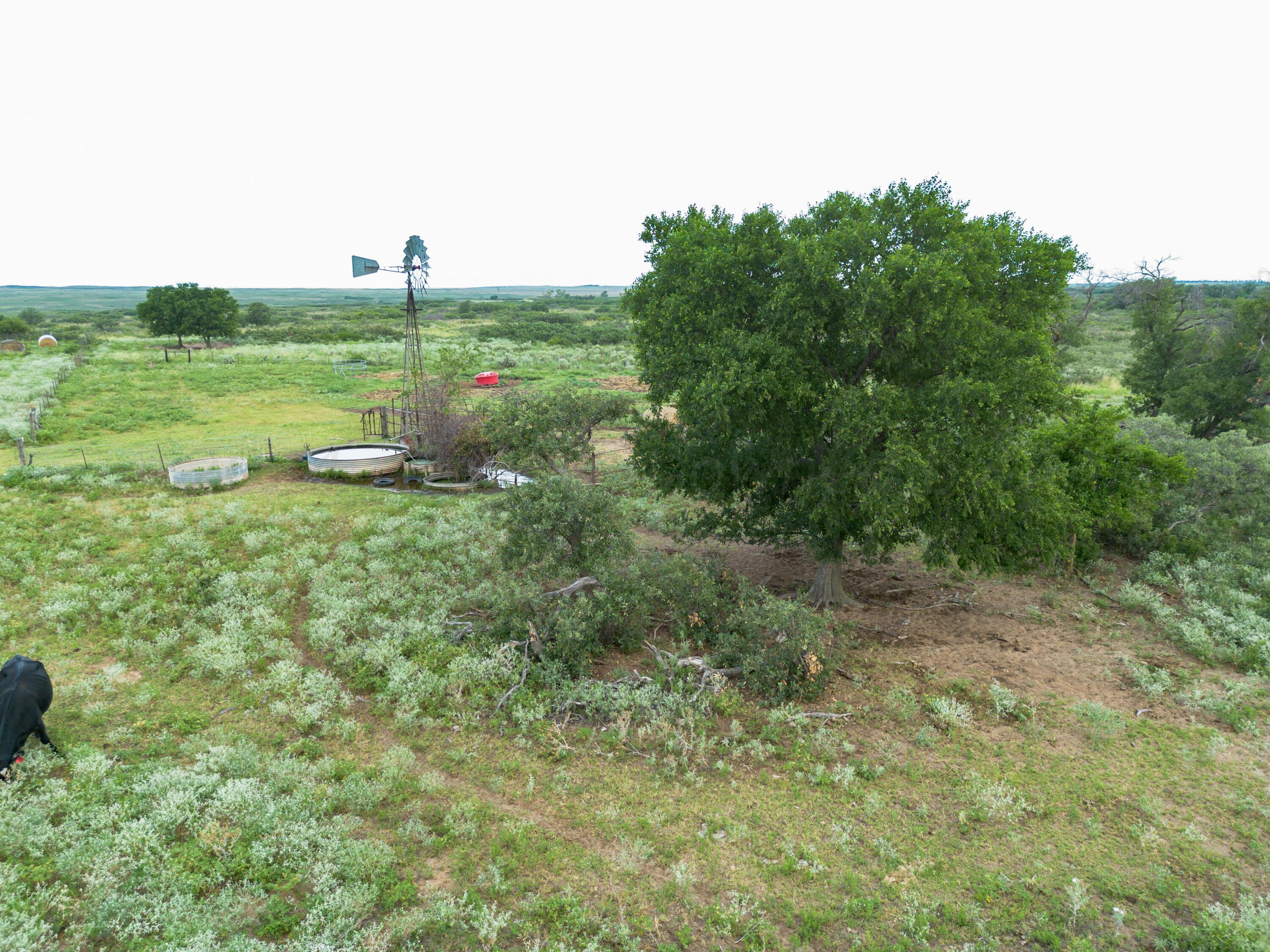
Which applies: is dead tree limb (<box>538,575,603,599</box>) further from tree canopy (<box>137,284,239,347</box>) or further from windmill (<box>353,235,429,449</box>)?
tree canopy (<box>137,284,239,347</box>)

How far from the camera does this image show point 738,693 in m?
10.3

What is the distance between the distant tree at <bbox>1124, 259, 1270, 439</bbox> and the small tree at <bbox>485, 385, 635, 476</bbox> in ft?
69.8

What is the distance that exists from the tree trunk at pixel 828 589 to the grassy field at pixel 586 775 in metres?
0.62

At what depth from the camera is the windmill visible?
65.7 feet

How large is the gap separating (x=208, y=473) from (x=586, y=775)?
17.8 m

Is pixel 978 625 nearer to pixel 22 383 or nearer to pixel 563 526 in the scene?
pixel 563 526

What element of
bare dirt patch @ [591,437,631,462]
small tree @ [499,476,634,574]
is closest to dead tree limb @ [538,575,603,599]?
small tree @ [499,476,634,574]

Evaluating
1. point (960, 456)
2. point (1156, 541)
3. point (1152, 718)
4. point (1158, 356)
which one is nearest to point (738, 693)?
point (960, 456)

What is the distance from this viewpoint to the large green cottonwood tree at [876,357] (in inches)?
416

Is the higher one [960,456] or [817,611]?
[960,456]

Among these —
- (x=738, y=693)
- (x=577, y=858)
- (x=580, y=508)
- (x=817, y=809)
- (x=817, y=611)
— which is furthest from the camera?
(x=817, y=611)

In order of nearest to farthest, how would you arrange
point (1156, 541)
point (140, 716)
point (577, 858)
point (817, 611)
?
point (577, 858), point (140, 716), point (817, 611), point (1156, 541)

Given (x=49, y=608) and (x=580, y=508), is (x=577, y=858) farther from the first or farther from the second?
(x=49, y=608)

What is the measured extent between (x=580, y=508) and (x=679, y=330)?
3848 mm
